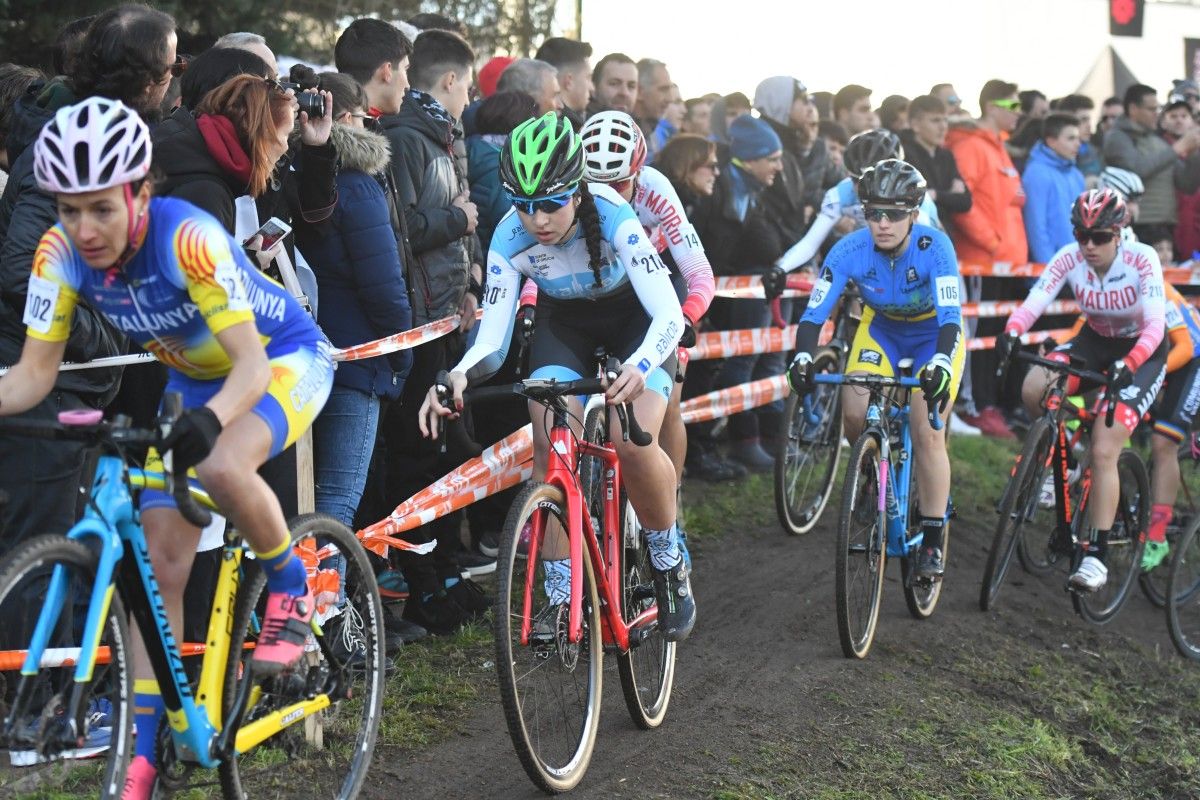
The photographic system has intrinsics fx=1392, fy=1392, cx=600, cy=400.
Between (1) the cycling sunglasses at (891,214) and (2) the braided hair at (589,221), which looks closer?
(2) the braided hair at (589,221)

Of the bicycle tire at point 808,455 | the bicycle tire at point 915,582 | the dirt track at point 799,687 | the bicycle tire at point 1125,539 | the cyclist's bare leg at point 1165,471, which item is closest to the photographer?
the dirt track at point 799,687

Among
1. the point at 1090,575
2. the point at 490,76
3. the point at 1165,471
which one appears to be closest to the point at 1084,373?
the point at 1090,575

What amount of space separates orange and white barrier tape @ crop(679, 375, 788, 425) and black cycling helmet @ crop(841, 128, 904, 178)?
5.59 ft

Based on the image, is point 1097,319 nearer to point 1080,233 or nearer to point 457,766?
point 1080,233

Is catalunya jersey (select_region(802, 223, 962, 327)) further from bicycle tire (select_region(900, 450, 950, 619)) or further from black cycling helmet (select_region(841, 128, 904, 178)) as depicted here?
black cycling helmet (select_region(841, 128, 904, 178))

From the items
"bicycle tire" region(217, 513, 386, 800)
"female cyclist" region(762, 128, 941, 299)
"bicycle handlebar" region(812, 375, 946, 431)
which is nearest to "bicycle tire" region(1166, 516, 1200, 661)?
"bicycle handlebar" region(812, 375, 946, 431)

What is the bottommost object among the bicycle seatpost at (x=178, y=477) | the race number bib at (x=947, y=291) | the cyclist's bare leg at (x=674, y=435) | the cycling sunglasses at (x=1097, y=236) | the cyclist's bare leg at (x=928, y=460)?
the cyclist's bare leg at (x=928, y=460)

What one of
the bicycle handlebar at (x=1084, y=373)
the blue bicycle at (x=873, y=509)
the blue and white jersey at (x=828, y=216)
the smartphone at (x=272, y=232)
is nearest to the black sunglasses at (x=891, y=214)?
the blue bicycle at (x=873, y=509)

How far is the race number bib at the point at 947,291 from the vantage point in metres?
7.24

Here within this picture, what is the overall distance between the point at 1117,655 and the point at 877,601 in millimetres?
1807

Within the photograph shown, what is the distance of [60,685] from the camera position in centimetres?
361

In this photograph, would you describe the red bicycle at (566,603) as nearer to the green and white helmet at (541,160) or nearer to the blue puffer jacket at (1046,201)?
the green and white helmet at (541,160)

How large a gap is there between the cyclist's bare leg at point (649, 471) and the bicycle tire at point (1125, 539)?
4028mm

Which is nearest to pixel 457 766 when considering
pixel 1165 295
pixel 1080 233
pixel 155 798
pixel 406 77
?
pixel 155 798
